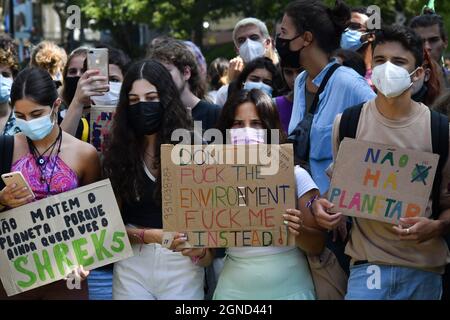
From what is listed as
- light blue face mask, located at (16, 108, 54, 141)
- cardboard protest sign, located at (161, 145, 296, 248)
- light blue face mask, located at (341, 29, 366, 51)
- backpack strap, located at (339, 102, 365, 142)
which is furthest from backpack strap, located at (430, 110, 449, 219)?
light blue face mask, located at (341, 29, 366, 51)

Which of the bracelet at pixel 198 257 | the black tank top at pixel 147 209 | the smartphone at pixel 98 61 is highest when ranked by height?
the smartphone at pixel 98 61

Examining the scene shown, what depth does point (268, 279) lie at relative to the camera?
15.2 feet

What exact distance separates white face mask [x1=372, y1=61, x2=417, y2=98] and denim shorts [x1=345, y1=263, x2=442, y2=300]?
0.89 meters

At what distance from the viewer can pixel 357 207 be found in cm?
452

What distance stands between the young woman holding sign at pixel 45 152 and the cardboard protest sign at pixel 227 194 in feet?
1.93

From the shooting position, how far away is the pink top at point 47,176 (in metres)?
4.89

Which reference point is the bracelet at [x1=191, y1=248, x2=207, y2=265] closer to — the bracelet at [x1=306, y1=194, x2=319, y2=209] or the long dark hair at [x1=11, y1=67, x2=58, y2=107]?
the bracelet at [x1=306, y1=194, x2=319, y2=209]

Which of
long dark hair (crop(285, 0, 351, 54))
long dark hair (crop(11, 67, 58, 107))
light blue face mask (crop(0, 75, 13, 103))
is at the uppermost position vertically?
long dark hair (crop(285, 0, 351, 54))

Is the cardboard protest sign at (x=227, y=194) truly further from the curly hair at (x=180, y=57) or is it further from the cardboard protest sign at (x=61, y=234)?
the curly hair at (x=180, y=57)

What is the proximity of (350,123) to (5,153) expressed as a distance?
1.93 m

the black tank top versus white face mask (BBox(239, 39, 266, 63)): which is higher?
white face mask (BBox(239, 39, 266, 63))

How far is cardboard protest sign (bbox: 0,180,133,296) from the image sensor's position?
478 cm

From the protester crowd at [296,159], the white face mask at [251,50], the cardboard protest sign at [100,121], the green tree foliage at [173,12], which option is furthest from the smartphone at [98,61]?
the green tree foliage at [173,12]
